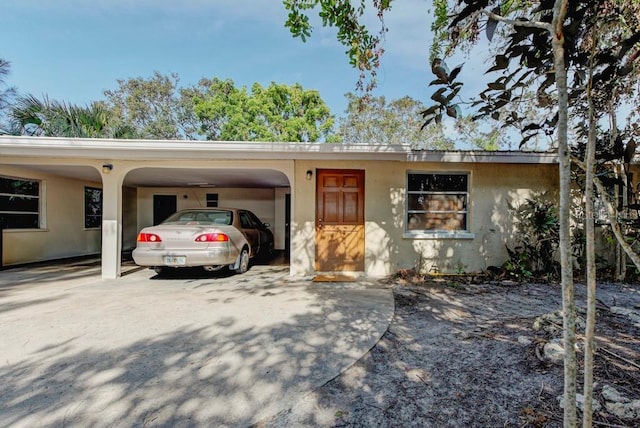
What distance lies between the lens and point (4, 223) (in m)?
8.23

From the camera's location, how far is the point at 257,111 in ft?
69.6

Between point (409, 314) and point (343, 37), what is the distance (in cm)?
367

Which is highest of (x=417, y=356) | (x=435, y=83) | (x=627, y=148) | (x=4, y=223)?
(x=435, y=83)

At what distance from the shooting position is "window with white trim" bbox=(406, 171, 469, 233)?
741 centimetres

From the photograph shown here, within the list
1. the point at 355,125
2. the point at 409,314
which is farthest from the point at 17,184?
the point at 355,125

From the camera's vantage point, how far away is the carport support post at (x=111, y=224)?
22.7 feet

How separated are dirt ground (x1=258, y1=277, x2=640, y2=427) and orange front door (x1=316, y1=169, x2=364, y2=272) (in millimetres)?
2583

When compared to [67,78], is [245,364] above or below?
below

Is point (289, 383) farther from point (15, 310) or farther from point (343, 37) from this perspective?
point (15, 310)

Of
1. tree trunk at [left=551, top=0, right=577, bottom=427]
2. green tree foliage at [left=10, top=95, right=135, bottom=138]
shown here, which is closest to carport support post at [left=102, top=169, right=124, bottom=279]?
green tree foliage at [left=10, top=95, right=135, bottom=138]

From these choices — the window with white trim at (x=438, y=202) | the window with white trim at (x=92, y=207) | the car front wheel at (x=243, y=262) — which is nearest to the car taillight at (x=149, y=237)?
the car front wheel at (x=243, y=262)

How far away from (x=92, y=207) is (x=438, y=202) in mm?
11340

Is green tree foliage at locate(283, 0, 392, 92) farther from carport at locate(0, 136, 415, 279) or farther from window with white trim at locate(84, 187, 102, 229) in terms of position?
window with white trim at locate(84, 187, 102, 229)

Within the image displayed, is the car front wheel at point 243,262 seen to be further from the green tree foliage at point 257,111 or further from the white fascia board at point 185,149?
the green tree foliage at point 257,111
